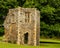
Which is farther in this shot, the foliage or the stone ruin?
the foliage

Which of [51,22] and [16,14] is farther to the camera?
[51,22]

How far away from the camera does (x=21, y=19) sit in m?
48.1

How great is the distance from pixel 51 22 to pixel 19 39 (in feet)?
37.8

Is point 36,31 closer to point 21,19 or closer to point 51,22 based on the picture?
point 21,19

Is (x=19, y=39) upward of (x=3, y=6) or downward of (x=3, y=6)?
downward

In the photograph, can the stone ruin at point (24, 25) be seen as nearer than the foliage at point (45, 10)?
Yes

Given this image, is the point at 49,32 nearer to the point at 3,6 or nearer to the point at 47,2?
the point at 47,2

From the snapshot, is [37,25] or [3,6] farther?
[3,6]

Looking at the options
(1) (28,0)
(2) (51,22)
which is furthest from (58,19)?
(1) (28,0)

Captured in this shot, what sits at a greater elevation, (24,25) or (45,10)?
(45,10)

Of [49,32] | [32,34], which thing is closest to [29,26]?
[32,34]

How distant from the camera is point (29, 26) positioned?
158 ft

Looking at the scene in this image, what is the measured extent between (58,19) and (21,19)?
11632 mm

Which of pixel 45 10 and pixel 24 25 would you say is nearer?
pixel 24 25
